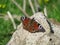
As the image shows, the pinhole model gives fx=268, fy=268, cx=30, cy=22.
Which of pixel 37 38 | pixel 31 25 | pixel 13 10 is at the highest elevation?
pixel 31 25

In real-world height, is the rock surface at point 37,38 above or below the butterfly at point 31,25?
below

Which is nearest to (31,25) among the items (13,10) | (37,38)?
(37,38)

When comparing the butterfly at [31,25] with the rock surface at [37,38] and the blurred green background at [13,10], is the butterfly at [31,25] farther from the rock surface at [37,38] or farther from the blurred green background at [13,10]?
the blurred green background at [13,10]

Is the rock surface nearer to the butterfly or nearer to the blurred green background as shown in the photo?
the butterfly

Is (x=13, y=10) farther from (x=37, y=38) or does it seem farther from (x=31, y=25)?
(x=37, y=38)

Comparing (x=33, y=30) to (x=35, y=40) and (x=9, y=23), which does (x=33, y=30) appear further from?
(x=9, y=23)

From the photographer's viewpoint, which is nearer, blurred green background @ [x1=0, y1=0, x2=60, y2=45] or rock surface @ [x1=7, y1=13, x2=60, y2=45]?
rock surface @ [x1=7, y1=13, x2=60, y2=45]

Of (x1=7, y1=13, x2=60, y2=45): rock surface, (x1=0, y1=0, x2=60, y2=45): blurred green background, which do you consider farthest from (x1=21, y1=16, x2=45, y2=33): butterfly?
(x1=0, y1=0, x2=60, y2=45): blurred green background

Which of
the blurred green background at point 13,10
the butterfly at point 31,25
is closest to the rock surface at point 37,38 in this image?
the butterfly at point 31,25

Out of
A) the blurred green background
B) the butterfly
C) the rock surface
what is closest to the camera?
the rock surface
